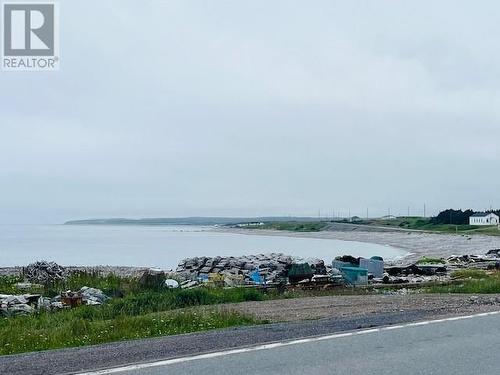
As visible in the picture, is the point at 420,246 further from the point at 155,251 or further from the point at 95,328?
the point at 95,328

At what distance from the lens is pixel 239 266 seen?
3425cm

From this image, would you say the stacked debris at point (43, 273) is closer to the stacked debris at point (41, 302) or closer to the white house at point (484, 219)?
the stacked debris at point (41, 302)

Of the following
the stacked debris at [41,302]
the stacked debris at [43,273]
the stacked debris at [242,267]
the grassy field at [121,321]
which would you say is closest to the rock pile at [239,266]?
the stacked debris at [242,267]

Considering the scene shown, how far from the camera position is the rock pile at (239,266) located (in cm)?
3033

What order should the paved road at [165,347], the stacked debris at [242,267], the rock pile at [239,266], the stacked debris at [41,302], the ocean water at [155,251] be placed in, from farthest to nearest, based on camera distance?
the ocean water at [155,251] → the rock pile at [239,266] → the stacked debris at [242,267] → the stacked debris at [41,302] → the paved road at [165,347]

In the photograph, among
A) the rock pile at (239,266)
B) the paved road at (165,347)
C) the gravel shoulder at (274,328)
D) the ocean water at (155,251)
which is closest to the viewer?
the paved road at (165,347)

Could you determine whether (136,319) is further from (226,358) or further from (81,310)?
(226,358)

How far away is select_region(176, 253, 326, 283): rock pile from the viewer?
30.3 metres

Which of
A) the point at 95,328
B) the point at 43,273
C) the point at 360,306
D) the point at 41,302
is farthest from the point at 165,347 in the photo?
the point at 43,273

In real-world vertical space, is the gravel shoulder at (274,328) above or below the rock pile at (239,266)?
above

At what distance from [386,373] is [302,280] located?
1638cm

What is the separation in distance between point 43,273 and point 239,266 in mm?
10148

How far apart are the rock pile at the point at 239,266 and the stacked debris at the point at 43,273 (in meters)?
5.43

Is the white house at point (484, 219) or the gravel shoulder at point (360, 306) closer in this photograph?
the gravel shoulder at point (360, 306)
